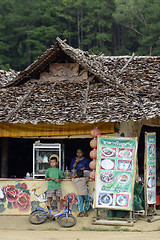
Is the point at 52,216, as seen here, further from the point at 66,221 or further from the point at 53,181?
the point at 53,181

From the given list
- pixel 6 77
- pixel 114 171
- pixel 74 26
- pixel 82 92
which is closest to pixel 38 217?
pixel 114 171

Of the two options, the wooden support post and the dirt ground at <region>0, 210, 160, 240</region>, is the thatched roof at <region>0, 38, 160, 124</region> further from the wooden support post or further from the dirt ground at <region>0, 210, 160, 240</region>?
the dirt ground at <region>0, 210, 160, 240</region>

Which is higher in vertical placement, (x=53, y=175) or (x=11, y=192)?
(x=53, y=175)

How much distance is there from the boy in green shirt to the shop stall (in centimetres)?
33

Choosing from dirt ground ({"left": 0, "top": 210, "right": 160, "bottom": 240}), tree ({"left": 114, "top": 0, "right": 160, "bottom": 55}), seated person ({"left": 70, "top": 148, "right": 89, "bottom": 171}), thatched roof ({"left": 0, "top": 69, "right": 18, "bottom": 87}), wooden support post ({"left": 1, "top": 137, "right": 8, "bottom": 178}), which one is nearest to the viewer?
dirt ground ({"left": 0, "top": 210, "right": 160, "bottom": 240})

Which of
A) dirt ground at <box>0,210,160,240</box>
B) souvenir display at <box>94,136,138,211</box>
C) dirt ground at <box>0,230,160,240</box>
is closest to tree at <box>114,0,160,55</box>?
souvenir display at <box>94,136,138,211</box>

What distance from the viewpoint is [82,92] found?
36.7 ft

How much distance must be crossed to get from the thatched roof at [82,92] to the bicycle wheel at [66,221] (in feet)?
7.92

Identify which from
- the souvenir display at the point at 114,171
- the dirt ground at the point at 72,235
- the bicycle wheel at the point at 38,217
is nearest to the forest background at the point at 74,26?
the souvenir display at the point at 114,171

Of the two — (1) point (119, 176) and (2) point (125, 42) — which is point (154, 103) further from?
(2) point (125, 42)

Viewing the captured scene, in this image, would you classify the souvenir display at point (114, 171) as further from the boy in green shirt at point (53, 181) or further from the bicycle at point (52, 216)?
the boy in green shirt at point (53, 181)

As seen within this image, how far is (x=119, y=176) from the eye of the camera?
30.5 feet

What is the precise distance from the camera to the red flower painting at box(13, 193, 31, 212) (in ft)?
33.4

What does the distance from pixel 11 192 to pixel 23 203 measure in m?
0.46
